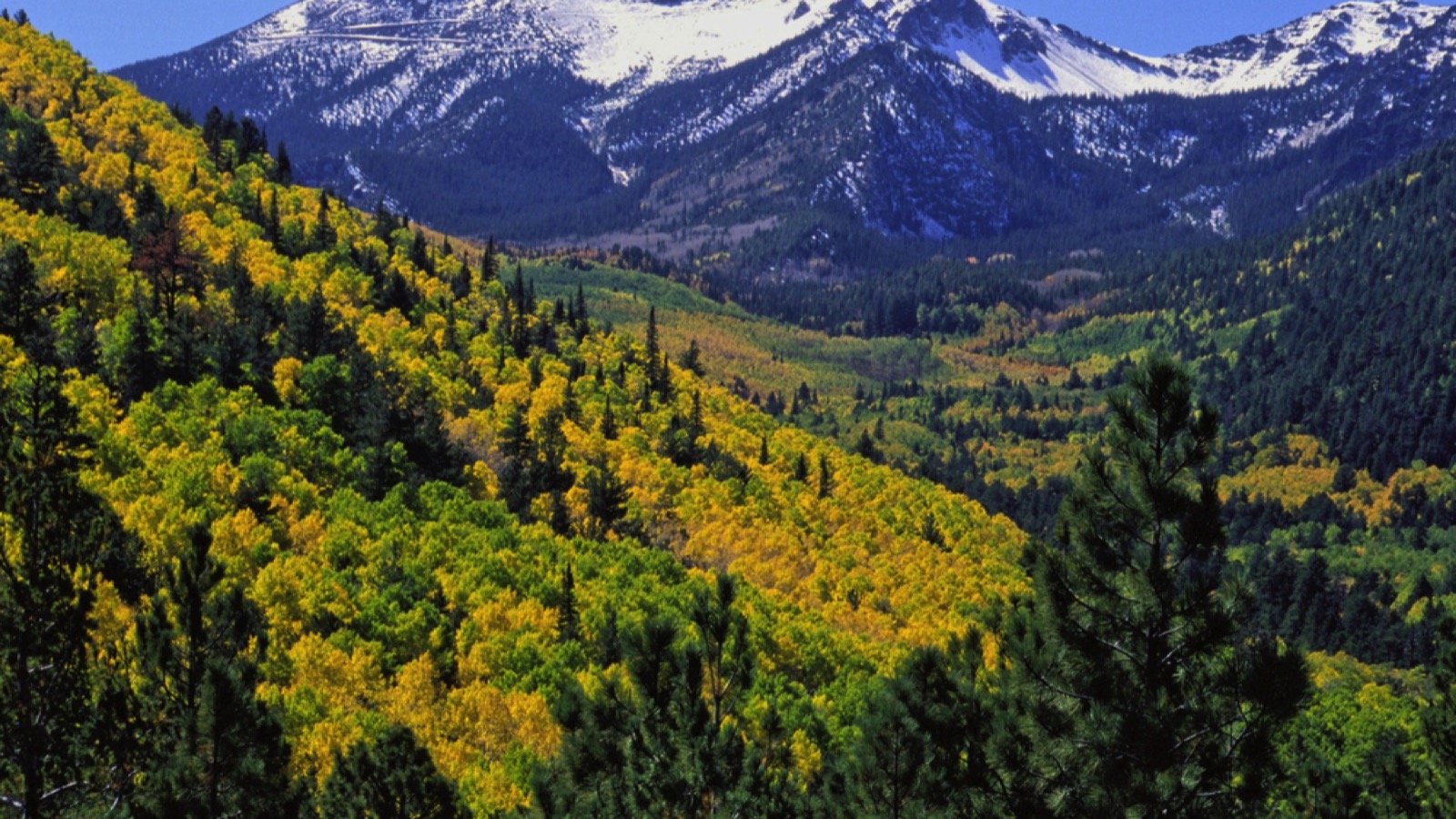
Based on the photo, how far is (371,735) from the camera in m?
37.2

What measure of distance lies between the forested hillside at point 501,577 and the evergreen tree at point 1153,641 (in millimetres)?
57

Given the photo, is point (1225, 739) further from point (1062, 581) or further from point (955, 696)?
point (955, 696)

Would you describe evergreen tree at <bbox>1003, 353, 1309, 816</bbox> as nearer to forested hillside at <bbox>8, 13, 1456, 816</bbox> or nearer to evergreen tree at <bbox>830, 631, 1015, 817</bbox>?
forested hillside at <bbox>8, 13, 1456, 816</bbox>

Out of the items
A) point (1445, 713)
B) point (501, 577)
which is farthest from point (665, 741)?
point (501, 577)

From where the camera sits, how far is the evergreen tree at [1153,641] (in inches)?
701

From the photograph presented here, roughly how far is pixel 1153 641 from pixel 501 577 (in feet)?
134

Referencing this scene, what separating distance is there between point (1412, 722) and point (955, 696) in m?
63.9

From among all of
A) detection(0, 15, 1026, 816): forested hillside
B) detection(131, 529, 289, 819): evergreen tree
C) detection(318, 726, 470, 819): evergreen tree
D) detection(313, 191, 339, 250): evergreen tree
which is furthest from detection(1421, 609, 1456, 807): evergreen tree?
detection(313, 191, 339, 250): evergreen tree

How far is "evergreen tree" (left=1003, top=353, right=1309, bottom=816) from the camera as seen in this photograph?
701 inches

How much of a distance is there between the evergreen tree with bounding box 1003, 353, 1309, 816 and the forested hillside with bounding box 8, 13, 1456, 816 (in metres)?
0.06

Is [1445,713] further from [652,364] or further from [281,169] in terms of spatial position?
[281,169]

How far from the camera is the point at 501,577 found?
5525 cm

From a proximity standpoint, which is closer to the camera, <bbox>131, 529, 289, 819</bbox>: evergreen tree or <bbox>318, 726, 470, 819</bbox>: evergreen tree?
<bbox>131, 529, 289, 819</bbox>: evergreen tree

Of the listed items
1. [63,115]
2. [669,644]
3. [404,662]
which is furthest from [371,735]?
[63,115]
